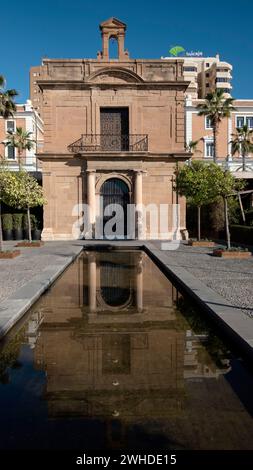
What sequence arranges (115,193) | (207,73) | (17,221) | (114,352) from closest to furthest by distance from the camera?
(114,352) → (115,193) → (17,221) → (207,73)

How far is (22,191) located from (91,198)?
6.58 metres

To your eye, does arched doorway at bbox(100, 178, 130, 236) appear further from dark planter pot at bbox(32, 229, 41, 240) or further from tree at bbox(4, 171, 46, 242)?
tree at bbox(4, 171, 46, 242)

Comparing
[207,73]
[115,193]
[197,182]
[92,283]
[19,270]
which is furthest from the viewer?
[207,73]

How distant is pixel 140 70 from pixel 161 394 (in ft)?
77.3

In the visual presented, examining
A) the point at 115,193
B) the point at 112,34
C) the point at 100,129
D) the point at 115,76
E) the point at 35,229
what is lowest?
the point at 35,229

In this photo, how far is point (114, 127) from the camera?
82.6ft

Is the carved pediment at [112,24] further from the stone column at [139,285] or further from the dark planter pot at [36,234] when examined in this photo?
the stone column at [139,285]

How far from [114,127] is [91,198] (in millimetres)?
4970

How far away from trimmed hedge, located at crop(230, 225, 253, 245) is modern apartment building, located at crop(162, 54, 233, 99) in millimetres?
70873

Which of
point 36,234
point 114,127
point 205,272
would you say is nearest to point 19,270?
point 205,272

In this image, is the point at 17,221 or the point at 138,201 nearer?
the point at 138,201

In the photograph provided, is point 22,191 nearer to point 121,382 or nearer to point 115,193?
point 115,193

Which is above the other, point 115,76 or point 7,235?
point 115,76
